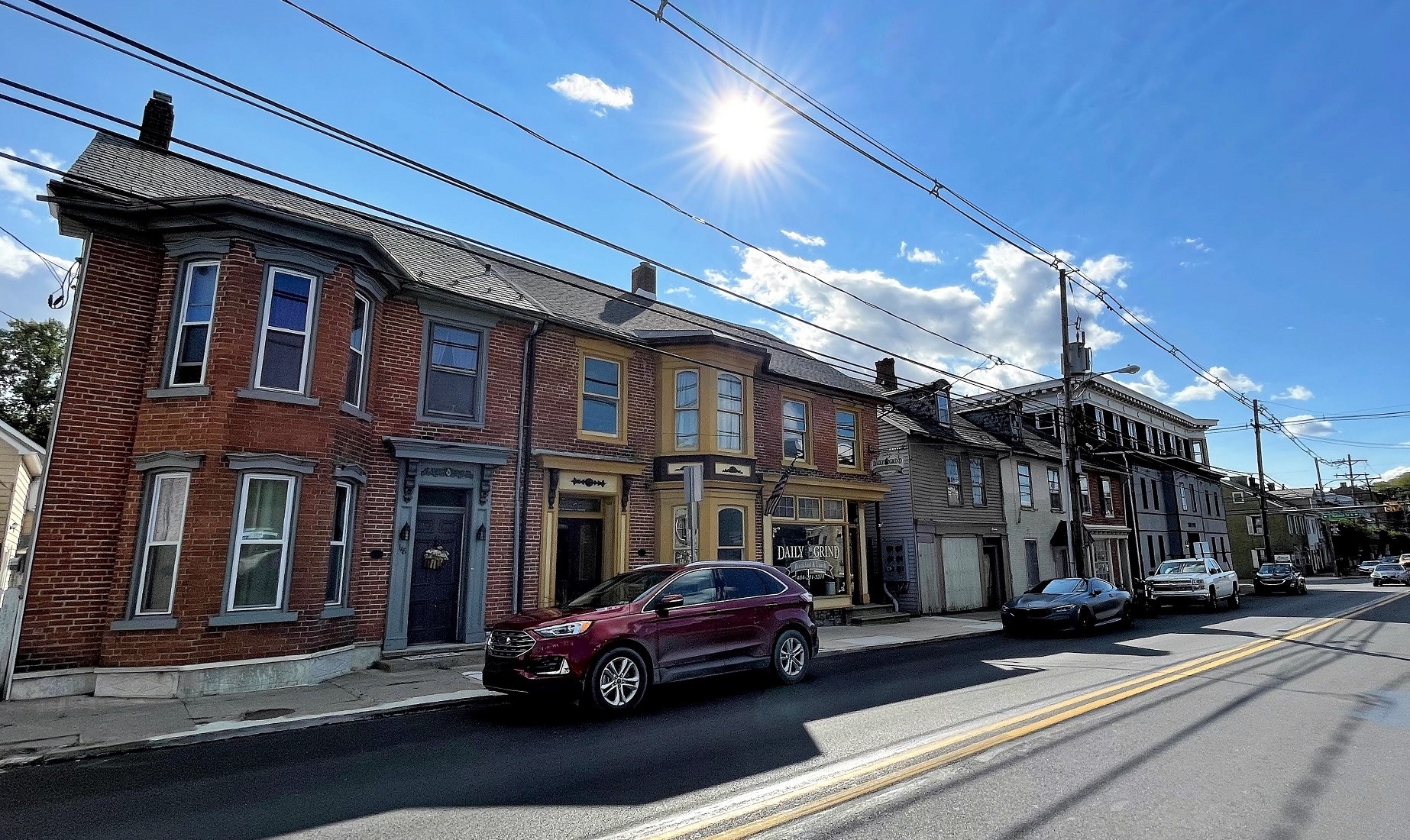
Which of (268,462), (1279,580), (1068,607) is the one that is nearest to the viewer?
(268,462)

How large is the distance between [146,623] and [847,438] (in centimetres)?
1630

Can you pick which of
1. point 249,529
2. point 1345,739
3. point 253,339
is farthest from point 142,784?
point 1345,739

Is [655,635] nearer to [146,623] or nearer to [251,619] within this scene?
[251,619]

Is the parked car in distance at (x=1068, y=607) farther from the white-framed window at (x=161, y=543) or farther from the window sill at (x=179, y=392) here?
the window sill at (x=179, y=392)

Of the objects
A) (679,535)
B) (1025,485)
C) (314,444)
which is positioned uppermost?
(1025,485)

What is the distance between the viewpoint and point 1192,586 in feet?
75.5

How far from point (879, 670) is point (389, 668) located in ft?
25.2

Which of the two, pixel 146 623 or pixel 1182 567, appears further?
pixel 1182 567

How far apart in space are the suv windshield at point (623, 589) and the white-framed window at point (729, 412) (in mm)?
6808

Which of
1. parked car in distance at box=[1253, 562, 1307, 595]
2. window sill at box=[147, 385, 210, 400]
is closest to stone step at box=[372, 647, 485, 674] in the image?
window sill at box=[147, 385, 210, 400]

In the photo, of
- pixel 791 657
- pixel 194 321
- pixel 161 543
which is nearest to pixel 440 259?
pixel 194 321

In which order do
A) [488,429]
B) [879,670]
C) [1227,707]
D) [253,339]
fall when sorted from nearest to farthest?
[1227,707]
[253,339]
[879,670]
[488,429]

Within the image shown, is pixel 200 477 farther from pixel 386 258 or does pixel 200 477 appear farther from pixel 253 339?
pixel 386 258

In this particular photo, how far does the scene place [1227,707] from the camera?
763 centimetres
